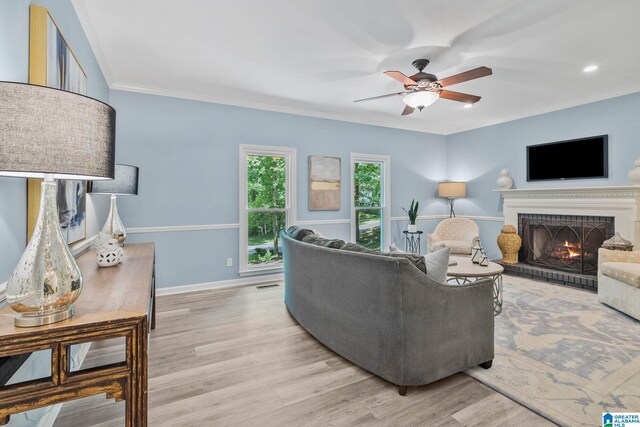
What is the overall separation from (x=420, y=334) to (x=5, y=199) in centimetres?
207

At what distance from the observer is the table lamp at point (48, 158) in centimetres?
82

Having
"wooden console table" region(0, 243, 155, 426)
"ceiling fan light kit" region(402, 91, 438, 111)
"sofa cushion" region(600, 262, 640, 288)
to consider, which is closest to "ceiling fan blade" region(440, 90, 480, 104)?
"ceiling fan light kit" region(402, 91, 438, 111)

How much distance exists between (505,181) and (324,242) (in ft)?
13.0

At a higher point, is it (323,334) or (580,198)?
(580,198)

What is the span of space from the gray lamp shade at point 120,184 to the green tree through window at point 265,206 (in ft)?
5.88

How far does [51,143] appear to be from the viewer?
2.77 feet

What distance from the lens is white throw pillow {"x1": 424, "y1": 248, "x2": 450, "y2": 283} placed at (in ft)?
6.59

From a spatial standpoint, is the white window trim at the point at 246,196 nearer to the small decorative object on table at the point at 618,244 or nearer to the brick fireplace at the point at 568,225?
the brick fireplace at the point at 568,225

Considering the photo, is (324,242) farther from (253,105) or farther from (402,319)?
(253,105)

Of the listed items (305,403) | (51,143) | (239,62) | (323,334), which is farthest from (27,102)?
(239,62)

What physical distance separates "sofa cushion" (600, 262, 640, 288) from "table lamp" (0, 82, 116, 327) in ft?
13.6

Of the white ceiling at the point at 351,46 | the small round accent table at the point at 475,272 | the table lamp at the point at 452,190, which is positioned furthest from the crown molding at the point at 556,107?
the small round accent table at the point at 475,272

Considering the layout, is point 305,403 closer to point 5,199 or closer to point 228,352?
point 228,352

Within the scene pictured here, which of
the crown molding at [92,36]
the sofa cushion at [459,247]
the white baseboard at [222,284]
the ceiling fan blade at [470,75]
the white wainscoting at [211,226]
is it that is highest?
the crown molding at [92,36]
